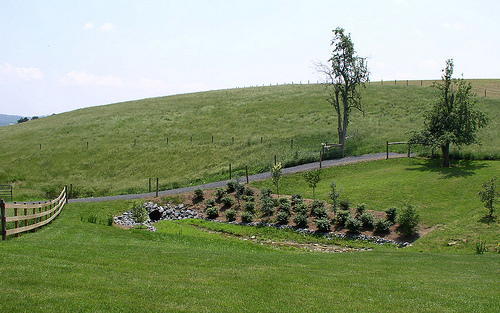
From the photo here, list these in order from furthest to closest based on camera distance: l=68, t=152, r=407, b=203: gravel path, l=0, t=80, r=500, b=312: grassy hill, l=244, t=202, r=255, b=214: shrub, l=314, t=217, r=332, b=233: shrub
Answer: l=68, t=152, r=407, b=203: gravel path < l=244, t=202, r=255, b=214: shrub < l=314, t=217, r=332, b=233: shrub < l=0, t=80, r=500, b=312: grassy hill

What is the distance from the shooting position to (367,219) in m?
22.2

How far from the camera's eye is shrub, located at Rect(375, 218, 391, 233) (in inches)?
844

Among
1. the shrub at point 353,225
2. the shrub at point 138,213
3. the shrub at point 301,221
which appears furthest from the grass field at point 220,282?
the shrub at point 138,213

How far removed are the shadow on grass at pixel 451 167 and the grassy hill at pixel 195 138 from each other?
2668 millimetres

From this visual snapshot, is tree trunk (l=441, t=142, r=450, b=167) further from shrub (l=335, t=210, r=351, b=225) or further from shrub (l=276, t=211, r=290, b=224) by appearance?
shrub (l=276, t=211, r=290, b=224)

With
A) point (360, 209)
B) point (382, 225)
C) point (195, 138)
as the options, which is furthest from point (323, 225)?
point (195, 138)

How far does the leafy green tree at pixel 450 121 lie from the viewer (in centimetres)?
3062

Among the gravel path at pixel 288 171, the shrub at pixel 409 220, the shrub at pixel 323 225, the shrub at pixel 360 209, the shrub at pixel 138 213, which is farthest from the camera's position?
the gravel path at pixel 288 171

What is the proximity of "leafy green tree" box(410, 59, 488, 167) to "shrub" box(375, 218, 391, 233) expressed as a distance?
12325mm

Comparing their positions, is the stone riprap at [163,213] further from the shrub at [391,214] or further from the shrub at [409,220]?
the shrub at [409,220]

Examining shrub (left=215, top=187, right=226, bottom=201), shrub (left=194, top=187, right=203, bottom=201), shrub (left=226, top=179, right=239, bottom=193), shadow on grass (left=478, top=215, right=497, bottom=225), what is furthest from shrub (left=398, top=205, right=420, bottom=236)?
shrub (left=194, top=187, right=203, bottom=201)

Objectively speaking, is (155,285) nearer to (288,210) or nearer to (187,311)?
(187,311)

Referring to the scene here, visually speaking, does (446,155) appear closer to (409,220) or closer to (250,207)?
(409,220)

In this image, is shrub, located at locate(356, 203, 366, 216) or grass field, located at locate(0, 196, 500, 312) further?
shrub, located at locate(356, 203, 366, 216)
